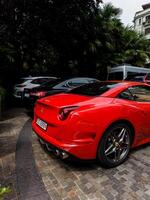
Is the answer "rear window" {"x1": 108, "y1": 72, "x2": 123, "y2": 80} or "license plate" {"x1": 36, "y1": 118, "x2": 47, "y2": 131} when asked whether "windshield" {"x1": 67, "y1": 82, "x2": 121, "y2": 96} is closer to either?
"license plate" {"x1": 36, "y1": 118, "x2": 47, "y2": 131}

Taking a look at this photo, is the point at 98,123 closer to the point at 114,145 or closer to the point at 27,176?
the point at 114,145

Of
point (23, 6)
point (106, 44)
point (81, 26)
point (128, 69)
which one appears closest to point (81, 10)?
point (81, 26)

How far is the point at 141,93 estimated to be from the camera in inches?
162

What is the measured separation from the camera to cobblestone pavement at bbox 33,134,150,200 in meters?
2.78

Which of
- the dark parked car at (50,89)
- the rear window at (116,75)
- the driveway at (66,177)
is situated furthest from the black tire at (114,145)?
the rear window at (116,75)

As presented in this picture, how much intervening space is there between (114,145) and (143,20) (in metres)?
41.9

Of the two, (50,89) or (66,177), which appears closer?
(66,177)

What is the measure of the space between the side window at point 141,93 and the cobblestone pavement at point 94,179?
3.50 feet

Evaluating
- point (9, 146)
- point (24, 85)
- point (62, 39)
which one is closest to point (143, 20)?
point (62, 39)

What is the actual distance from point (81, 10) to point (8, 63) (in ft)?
16.6

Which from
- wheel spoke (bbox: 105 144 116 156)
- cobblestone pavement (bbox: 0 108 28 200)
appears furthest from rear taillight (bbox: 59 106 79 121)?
cobblestone pavement (bbox: 0 108 28 200)

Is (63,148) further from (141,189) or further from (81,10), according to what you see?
(81,10)

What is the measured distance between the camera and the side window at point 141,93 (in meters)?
3.96

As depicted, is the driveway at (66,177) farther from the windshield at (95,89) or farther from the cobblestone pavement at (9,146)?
the windshield at (95,89)
